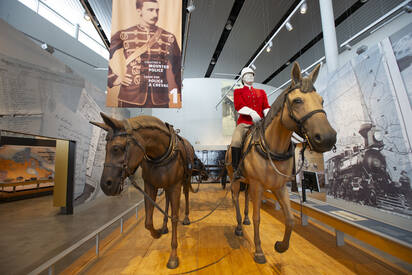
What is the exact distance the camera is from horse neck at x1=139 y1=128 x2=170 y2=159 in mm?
1884

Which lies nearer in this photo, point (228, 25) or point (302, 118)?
point (302, 118)

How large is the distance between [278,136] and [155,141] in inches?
55.2

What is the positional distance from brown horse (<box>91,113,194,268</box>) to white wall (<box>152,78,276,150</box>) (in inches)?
288

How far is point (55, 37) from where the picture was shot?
4.86 m

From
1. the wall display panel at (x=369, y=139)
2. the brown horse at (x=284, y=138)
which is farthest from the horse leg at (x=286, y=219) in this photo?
the wall display panel at (x=369, y=139)

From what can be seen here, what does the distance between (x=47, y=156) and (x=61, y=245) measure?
6415 mm

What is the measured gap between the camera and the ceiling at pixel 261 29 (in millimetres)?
6086

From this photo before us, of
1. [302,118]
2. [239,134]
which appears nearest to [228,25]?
[239,134]

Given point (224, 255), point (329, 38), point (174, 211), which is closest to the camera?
point (174, 211)

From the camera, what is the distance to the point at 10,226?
3383 mm

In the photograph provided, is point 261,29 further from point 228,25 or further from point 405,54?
point 405,54

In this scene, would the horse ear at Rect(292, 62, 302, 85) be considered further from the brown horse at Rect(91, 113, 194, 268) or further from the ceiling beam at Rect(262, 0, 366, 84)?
the ceiling beam at Rect(262, 0, 366, 84)

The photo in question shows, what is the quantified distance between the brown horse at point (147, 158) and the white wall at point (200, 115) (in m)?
7.31

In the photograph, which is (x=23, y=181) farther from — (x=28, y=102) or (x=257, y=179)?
(x=257, y=179)
